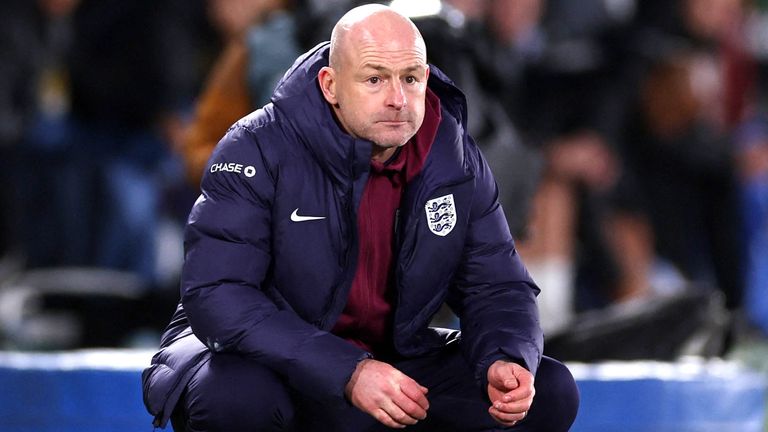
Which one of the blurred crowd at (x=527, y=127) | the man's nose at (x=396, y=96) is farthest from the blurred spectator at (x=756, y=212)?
the man's nose at (x=396, y=96)

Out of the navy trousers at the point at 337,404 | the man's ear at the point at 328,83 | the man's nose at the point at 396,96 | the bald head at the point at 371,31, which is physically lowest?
the navy trousers at the point at 337,404

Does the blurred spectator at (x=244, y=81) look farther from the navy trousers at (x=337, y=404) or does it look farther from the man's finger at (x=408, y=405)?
the man's finger at (x=408, y=405)

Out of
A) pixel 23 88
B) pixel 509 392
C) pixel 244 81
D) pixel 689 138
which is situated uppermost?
pixel 689 138

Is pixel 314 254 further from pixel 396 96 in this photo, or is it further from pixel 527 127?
pixel 527 127

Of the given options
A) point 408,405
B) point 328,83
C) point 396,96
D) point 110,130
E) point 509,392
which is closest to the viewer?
point 408,405

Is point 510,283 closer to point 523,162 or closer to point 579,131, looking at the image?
point 523,162

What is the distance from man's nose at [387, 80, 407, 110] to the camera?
3469mm

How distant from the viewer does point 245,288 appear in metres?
3.43

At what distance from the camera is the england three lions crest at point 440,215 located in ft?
11.7

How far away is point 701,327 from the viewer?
6414 mm

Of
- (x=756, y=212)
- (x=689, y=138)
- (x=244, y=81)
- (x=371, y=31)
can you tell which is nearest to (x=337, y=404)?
(x=371, y=31)

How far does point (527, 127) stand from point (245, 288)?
4130 mm

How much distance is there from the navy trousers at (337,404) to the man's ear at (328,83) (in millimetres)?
601

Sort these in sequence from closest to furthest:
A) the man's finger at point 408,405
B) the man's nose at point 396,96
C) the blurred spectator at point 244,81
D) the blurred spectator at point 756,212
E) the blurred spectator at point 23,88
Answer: the man's finger at point 408,405 → the man's nose at point 396,96 → the blurred spectator at point 244,81 → the blurred spectator at point 23,88 → the blurred spectator at point 756,212
